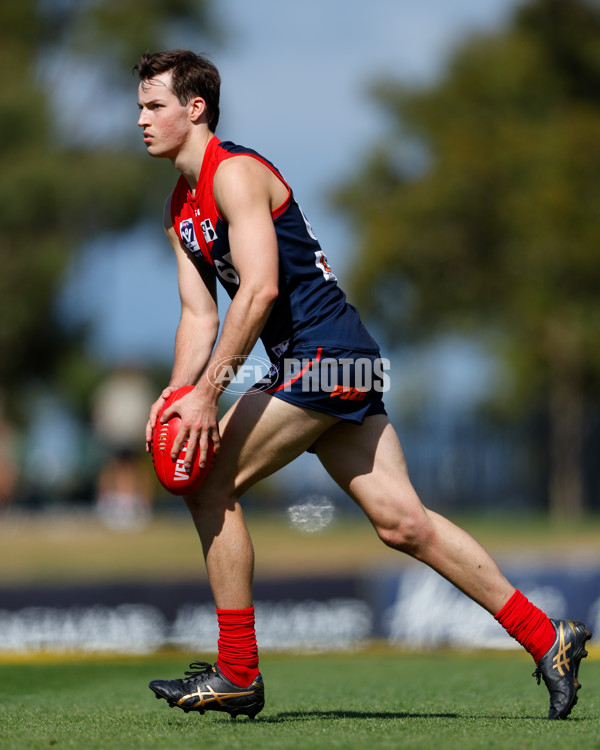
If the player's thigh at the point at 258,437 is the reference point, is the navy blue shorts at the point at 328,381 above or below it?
above

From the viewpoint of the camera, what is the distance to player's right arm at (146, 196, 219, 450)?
4.57 metres

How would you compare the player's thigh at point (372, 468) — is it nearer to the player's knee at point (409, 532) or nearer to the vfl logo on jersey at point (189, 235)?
the player's knee at point (409, 532)

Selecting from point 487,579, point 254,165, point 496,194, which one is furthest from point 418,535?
point 496,194

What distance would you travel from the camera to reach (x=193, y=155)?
4.40 metres

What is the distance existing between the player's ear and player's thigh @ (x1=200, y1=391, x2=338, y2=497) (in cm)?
98

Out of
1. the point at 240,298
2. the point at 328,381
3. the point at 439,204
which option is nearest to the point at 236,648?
the point at 328,381

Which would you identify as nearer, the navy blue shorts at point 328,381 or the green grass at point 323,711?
the green grass at point 323,711

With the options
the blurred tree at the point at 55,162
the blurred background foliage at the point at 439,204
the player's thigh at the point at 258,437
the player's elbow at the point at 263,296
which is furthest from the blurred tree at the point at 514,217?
the player's elbow at the point at 263,296

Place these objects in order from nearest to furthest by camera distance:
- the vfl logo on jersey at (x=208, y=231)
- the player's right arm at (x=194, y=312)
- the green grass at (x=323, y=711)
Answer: the green grass at (x=323, y=711) < the vfl logo on jersey at (x=208, y=231) < the player's right arm at (x=194, y=312)

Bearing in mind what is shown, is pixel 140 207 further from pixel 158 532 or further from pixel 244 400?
pixel 244 400

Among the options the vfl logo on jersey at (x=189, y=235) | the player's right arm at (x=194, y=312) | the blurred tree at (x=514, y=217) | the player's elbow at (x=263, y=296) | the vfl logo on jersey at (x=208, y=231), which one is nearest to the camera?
the player's elbow at (x=263, y=296)

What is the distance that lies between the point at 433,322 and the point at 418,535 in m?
19.2

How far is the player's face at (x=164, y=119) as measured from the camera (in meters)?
4.38

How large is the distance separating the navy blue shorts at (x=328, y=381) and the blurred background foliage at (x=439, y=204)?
1516cm
